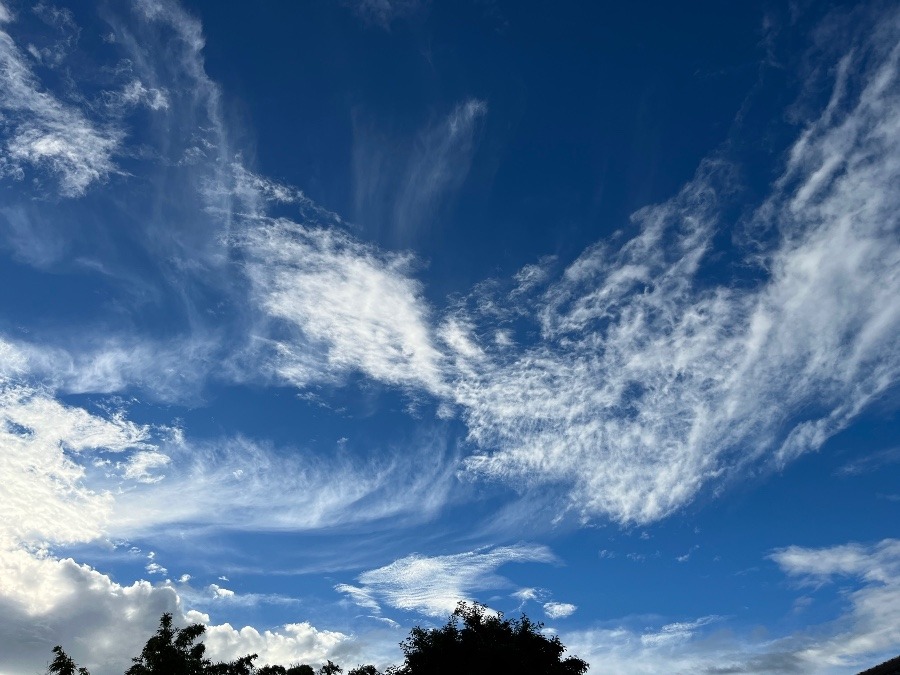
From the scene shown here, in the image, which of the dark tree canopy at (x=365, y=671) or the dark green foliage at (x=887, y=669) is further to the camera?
the dark tree canopy at (x=365, y=671)

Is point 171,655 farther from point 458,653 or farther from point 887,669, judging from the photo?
point 887,669

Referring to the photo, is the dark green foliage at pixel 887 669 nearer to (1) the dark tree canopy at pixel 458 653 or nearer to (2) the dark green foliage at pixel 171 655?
(1) the dark tree canopy at pixel 458 653

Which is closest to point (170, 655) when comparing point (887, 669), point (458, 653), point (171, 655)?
point (171, 655)

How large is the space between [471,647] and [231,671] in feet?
92.9

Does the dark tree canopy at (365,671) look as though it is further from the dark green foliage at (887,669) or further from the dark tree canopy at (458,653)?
the dark green foliage at (887,669)

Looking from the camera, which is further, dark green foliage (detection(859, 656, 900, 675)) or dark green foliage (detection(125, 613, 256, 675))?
dark green foliage (detection(125, 613, 256, 675))

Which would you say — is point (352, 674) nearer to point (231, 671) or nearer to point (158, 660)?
point (231, 671)

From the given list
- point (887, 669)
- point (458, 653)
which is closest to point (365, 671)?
point (458, 653)

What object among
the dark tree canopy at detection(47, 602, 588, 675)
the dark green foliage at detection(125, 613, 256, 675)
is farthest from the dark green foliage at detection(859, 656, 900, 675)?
the dark green foliage at detection(125, 613, 256, 675)

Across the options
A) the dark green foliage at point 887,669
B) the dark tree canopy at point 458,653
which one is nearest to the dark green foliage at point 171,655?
the dark tree canopy at point 458,653

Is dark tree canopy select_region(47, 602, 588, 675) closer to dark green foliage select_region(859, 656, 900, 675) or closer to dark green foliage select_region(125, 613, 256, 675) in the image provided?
dark green foliage select_region(125, 613, 256, 675)

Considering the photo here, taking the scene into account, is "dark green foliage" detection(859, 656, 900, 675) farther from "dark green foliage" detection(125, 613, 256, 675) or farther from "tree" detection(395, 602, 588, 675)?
"dark green foliage" detection(125, 613, 256, 675)

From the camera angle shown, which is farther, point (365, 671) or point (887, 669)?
point (365, 671)

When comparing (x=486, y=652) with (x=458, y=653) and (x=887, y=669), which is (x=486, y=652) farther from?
(x=887, y=669)
